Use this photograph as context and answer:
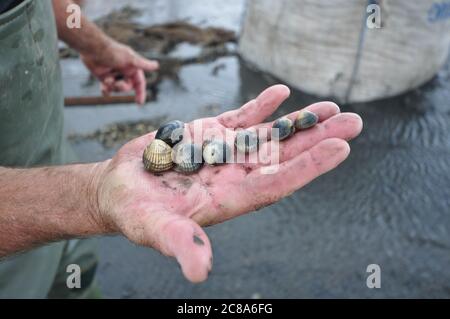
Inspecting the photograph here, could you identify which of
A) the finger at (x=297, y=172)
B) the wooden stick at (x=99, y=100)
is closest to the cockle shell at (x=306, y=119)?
the finger at (x=297, y=172)

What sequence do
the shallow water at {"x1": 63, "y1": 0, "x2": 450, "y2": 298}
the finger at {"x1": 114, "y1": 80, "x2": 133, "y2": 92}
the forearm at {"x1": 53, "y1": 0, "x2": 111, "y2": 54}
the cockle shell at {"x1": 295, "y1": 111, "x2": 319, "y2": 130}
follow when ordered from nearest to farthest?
the cockle shell at {"x1": 295, "y1": 111, "x2": 319, "y2": 130}, the forearm at {"x1": 53, "y1": 0, "x2": 111, "y2": 54}, the shallow water at {"x1": 63, "y1": 0, "x2": 450, "y2": 298}, the finger at {"x1": 114, "y1": 80, "x2": 133, "y2": 92}

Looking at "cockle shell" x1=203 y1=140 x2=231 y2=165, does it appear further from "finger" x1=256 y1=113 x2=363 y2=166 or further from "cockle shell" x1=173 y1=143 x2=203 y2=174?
"finger" x1=256 y1=113 x2=363 y2=166

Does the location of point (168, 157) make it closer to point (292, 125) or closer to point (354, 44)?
point (292, 125)

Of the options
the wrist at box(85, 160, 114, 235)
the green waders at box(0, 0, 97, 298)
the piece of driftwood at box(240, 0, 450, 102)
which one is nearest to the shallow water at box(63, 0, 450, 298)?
the piece of driftwood at box(240, 0, 450, 102)

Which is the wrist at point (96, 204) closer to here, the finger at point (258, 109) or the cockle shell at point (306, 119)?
the finger at point (258, 109)

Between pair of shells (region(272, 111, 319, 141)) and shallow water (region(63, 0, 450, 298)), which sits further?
shallow water (region(63, 0, 450, 298))

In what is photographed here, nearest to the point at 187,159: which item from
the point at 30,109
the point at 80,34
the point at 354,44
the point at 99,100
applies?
the point at 30,109

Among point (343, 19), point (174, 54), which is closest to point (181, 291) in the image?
point (343, 19)
